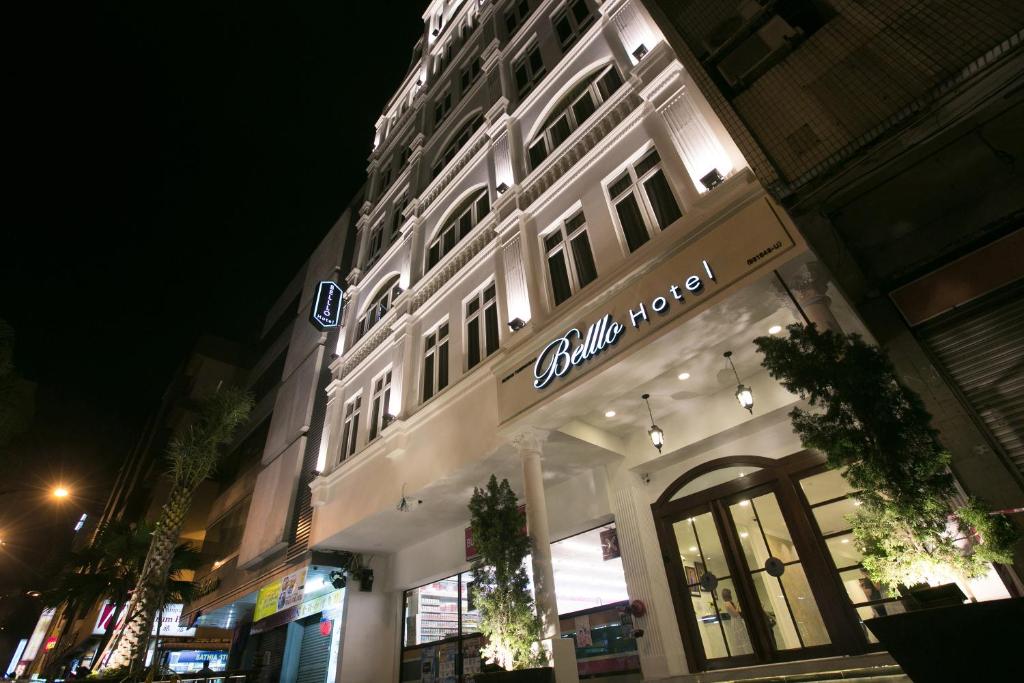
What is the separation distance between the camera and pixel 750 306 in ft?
22.5

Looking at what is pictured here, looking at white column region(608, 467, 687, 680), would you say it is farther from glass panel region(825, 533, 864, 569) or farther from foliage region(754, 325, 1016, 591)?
foliage region(754, 325, 1016, 591)

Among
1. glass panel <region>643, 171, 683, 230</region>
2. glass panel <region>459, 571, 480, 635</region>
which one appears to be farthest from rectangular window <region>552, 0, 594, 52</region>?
glass panel <region>459, 571, 480, 635</region>

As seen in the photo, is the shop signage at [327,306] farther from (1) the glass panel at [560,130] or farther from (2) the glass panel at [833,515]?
(2) the glass panel at [833,515]

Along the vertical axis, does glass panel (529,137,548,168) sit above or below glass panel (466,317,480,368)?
above

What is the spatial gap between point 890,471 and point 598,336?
4.37 m

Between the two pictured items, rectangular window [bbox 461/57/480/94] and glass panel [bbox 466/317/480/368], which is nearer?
glass panel [bbox 466/317/480/368]

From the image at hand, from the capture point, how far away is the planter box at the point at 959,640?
3.01 metres

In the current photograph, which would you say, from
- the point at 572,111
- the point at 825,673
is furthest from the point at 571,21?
the point at 825,673

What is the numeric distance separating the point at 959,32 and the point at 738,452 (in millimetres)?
6760

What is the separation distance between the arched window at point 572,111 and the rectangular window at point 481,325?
12.3 ft

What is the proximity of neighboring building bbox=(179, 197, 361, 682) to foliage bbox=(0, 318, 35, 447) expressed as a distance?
7605 millimetres

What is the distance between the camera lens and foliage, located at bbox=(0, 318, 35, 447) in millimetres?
14148

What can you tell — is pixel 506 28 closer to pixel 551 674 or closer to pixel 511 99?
pixel 511 99

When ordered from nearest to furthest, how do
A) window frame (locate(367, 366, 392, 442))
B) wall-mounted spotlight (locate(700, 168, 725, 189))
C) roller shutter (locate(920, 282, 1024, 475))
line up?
roller shutter (locate(920, 282, 1024, 475)), wall-mounted spotlight (locate(700, 168, 725, 189)), window frame (locate(367, 366, 392, 442))
